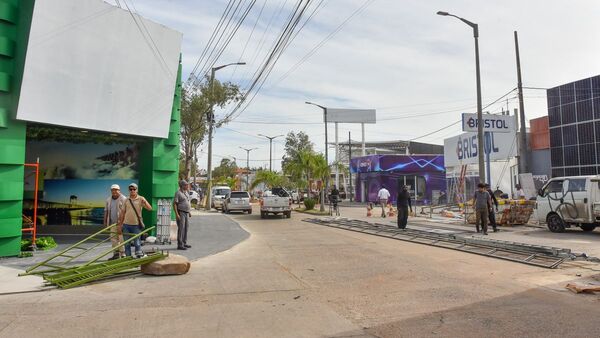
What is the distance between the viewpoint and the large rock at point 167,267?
877cm

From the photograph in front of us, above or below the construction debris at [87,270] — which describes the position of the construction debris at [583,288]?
below

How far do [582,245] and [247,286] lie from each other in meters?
9.85

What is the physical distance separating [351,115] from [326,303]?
2183 inches

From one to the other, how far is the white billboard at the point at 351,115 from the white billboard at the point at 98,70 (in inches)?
1857

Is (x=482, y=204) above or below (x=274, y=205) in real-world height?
above

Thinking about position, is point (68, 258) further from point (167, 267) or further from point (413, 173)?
point (413, 173)

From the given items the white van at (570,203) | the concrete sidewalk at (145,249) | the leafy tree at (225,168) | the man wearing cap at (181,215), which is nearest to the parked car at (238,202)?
the concrete sidewalk at (145,249)

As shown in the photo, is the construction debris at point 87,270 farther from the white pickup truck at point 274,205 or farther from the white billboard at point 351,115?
the white billboard at point 351,115

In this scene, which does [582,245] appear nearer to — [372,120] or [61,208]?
[61,208]

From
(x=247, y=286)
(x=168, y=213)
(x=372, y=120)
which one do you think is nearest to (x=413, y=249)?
(x=247, y=286)

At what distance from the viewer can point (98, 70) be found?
12.4 metres

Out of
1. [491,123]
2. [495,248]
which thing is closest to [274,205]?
[491,123]

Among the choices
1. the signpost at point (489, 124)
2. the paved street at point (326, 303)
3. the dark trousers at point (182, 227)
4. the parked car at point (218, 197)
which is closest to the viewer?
the paved street at point (326, 303)

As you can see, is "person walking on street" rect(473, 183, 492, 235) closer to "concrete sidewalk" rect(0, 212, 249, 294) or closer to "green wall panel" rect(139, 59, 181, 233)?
"concrete sidewalk" rect(0, 212, 249, 294)
